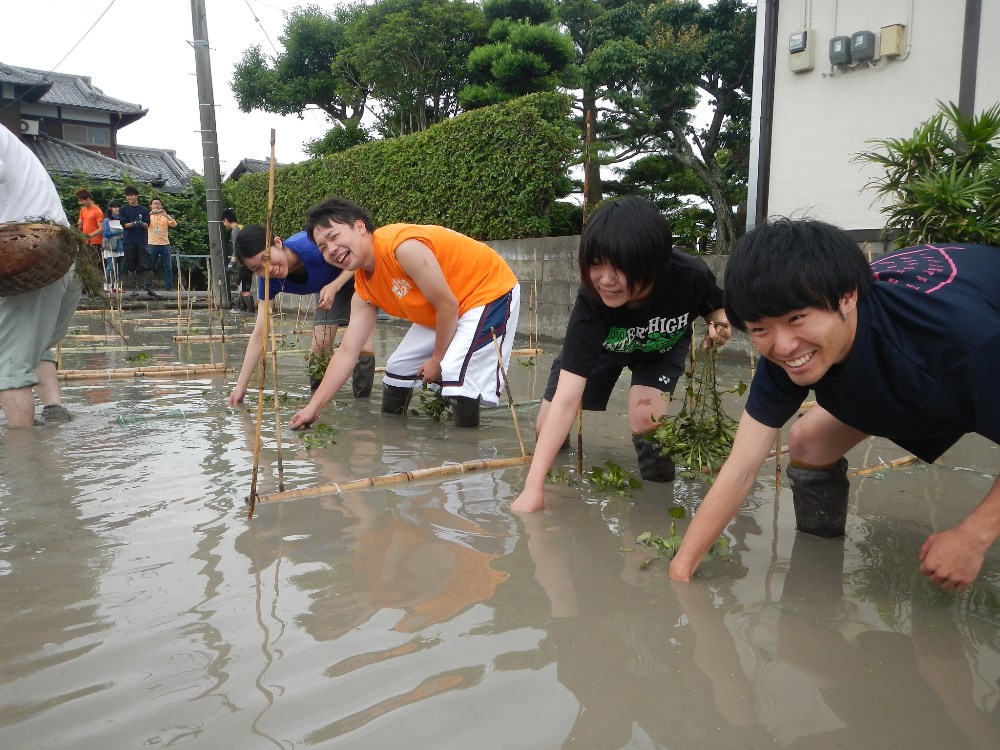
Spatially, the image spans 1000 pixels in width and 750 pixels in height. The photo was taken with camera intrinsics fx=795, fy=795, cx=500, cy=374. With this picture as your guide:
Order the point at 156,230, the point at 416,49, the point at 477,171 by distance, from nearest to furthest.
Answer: the point at 477,171 → the point at 156,230 → the point at 416,49

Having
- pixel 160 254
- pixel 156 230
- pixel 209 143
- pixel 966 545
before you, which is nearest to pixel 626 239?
pixel 966 545

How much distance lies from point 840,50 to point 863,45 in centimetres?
30

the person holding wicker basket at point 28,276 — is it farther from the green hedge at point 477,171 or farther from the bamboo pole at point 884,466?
the green hedge at point 477,171

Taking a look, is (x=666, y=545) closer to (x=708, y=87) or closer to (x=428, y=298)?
(x=428, y=298)

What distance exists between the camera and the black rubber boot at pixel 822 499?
264cm

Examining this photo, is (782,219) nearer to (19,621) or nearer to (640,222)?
(640,222)

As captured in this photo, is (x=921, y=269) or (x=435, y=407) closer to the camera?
(x=921, y=269)

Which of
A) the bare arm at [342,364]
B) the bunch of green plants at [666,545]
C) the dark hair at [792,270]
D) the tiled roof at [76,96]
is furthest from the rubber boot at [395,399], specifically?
the tiled roof at [76,96]

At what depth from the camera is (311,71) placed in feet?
81.3

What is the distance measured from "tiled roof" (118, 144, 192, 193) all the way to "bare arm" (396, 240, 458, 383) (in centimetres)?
2926

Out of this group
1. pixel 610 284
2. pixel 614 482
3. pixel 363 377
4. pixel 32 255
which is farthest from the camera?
pixel 363 377

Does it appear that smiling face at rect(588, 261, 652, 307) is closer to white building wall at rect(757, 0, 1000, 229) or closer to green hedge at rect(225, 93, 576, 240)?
white building wall at rect(757, 0, 1000, 229)

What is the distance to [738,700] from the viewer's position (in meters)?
1.65

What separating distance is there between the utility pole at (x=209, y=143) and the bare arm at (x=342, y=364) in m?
11.0
